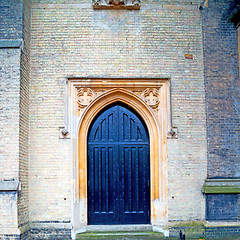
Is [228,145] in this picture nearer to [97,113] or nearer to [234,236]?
[234,236]

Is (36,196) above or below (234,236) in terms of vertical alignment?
above

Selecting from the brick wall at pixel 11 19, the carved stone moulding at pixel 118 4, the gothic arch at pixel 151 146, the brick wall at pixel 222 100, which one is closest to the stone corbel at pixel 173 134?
the gothic arch at pixel 151 146

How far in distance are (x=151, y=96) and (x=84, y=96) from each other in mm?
Answer: 1756

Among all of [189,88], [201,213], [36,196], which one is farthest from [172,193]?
[36,196]

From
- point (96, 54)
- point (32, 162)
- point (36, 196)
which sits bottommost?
point (36, 196)

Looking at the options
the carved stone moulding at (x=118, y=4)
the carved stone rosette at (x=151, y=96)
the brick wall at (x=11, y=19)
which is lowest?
the carved stone rosette at (x=151, y=96)

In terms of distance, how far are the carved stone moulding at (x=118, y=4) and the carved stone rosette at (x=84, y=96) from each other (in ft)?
7.32

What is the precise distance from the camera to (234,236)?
31.4 ft

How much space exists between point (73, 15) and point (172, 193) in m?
5.27

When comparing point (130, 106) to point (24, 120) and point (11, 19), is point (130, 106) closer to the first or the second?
point (24, 120)

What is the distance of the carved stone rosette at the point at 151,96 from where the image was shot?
10219 mm

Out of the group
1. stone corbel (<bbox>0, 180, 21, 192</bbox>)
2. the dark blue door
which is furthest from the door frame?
stone corbel (<bbox>0, 180, 21, 192</bbox>)

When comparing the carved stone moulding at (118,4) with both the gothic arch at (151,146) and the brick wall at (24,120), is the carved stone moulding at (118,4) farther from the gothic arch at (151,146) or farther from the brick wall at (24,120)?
the gothic arch at (151,146)

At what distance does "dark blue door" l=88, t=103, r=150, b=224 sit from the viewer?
10180mm
